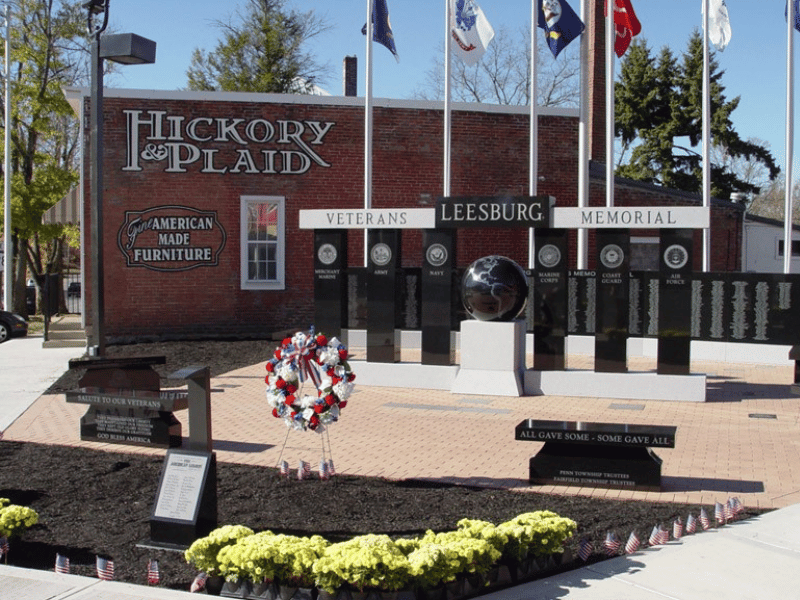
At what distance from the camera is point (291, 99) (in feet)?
72.0

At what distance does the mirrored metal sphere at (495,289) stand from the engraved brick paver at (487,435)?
4.26 feet

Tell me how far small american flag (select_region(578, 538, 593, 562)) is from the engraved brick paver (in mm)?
1747

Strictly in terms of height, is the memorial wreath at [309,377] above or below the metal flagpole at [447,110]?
below

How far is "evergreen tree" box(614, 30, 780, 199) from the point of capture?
38.6 m

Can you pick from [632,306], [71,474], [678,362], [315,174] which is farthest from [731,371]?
[71,474]

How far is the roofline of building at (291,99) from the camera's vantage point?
2147 centimetres

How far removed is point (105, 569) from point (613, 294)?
9.73m

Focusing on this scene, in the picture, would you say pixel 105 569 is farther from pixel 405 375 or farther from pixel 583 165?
pixel 583 165

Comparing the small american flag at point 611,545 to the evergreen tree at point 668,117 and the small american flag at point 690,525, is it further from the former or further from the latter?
the evergreen tree at point 668,117

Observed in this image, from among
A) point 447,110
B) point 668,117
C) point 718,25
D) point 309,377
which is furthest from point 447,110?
point 668,117

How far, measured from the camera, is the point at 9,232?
28375 mm

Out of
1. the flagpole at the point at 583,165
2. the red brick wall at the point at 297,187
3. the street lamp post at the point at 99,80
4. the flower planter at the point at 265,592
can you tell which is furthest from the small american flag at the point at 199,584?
the red brick wall at the point at 297,187

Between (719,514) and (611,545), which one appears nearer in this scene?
(611,545)

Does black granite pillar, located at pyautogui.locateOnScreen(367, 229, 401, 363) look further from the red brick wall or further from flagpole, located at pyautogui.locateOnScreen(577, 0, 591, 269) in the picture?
the red brick wall
